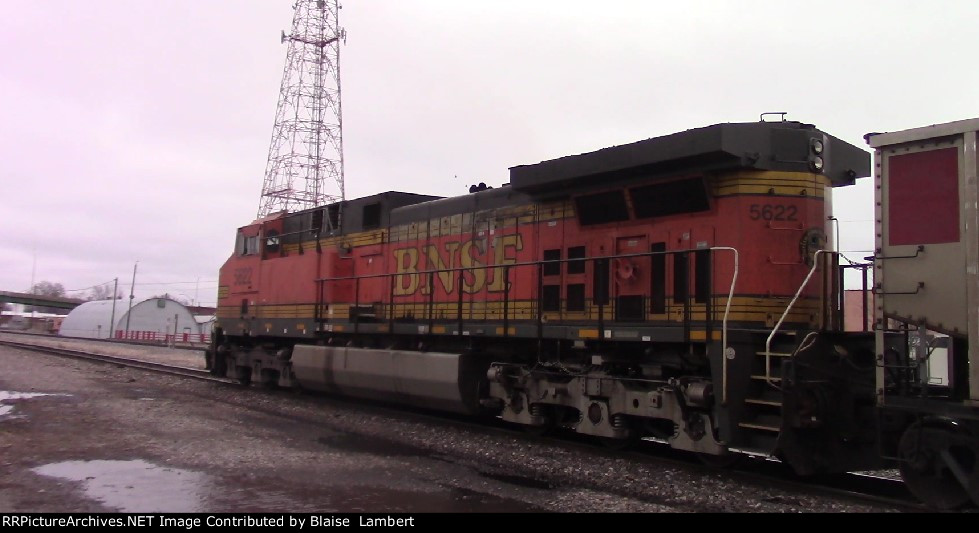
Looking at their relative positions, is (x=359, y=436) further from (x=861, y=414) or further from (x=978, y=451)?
(x=978, y=451)

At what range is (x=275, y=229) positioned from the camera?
1689 centimetres

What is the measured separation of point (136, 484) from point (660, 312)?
591 centimetres

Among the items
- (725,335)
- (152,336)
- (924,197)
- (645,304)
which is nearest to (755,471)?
(725,335)

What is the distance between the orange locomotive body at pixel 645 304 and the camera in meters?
7.54

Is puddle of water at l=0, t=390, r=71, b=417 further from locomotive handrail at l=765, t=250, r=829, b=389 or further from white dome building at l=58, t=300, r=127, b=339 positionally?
white dome building at l=58, t=300, r=127, b=339

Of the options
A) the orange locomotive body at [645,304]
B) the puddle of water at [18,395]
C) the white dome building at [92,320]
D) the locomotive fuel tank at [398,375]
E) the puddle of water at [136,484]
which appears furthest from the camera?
the white dome building at [92,320]

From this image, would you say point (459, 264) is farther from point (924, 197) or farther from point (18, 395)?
point (18, 395)

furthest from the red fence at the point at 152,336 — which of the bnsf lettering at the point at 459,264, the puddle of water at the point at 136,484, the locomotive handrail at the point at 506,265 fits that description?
the puddle of water at the point at 136,484

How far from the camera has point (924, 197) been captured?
6125mm

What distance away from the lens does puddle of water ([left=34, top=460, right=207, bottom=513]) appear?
245 inches

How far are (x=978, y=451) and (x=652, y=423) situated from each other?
152 inches

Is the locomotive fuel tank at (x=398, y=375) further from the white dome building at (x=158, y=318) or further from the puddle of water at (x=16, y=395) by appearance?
the white dome building at (x=158, y=318)

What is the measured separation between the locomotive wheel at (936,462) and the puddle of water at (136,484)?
586 centimetres

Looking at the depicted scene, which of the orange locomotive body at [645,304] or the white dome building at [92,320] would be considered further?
the white dome building at [92,320]
